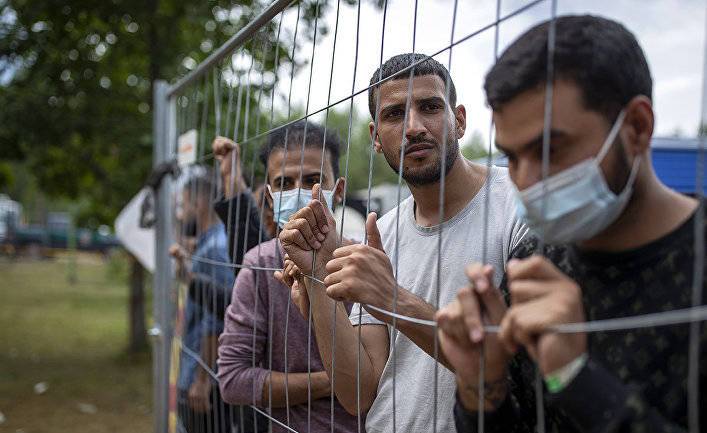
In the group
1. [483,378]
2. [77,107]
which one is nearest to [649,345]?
[483,378]

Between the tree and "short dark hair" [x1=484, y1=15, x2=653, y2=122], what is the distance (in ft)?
21.2

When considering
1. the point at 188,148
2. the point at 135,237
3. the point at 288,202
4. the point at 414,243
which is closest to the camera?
the point at 414,243

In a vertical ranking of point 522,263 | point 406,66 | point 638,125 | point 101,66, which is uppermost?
point 101,66

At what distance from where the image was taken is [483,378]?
1.32 metres

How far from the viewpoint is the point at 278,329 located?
245 centimetres

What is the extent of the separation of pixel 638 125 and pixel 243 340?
5.38ft

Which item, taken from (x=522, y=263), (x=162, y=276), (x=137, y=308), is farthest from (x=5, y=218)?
(x=522, y=263)

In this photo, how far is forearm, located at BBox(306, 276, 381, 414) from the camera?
1.97 metres

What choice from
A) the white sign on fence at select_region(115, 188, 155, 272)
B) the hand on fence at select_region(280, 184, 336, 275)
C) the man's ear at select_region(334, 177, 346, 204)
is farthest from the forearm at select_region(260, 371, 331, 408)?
the white sign on fence at select_region(115, 188, 155, 272)

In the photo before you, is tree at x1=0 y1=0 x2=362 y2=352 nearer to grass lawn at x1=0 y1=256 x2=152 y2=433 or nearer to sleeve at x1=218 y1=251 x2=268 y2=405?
grass lawn at x1=0 y1=256 x2=152 y2=433

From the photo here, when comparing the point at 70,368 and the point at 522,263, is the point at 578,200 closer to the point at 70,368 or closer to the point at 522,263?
the point at 522,263

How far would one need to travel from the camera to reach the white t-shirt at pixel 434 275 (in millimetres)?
1832

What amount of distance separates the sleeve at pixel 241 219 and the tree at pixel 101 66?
4969mm

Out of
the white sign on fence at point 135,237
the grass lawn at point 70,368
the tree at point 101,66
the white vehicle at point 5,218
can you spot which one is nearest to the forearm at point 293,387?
the white sign on fence at point 135,237
